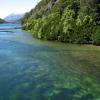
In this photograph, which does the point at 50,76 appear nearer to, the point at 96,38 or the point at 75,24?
the point at 96,38

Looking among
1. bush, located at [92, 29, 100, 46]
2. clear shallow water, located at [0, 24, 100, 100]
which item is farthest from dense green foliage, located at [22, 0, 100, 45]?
clear shallow water, located at [0, 24, 100, 100]

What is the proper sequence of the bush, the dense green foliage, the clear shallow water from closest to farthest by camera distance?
the clear shallow water < the bush < the dense green foliage

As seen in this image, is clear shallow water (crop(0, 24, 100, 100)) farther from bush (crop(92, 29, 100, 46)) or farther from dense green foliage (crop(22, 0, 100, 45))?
dense green foliage (crop(22, 0, 100, 45))

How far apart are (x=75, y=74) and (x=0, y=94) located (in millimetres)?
9836

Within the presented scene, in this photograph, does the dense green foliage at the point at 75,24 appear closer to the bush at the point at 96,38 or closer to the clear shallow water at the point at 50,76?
the bush at the point at 96,38

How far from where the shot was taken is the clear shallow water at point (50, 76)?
69.8 feet

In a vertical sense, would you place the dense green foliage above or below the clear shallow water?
above

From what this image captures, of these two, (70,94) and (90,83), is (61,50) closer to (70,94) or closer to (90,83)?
(90,83)

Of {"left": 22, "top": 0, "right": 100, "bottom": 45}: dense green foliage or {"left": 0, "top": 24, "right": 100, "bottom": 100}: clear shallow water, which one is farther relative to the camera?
{"left": 22, "top": 0, "right": 100, "bottom": 45}: dense green foliage

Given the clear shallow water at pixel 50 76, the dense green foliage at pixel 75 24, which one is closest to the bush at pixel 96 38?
the dense green foliage at pixel 75 24

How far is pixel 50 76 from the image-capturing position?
89.7 ft

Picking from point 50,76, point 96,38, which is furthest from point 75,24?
point 50,76

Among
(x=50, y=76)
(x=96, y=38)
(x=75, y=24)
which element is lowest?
(x=50, y=76)

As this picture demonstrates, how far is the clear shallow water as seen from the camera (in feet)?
69.8
